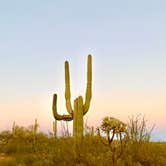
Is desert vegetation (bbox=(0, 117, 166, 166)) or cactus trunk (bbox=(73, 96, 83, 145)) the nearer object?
desert vegetation (bbox=(0, 117, 166, 166))

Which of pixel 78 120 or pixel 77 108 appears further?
pixel 77 108

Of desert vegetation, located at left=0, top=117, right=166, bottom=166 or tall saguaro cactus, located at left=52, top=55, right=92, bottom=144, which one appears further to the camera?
tall saguaro cactus, located at left=52, top=55, right=92, bottom=144

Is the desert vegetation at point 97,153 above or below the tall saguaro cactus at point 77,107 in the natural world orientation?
below

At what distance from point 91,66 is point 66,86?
4.83 ft

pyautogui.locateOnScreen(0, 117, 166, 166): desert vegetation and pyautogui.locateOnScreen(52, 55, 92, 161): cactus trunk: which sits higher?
pyautogui.locateOnScreen(52, 55, 92, 161): cactus trunk

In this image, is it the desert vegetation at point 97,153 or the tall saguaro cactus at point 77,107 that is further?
the tall saguaro cactus at point 77,107

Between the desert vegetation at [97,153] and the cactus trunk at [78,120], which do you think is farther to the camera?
the cactus trunk at [78,120]

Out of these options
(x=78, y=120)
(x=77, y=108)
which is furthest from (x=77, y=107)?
(x=78, y=120)

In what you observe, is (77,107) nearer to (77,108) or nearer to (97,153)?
(77,108)

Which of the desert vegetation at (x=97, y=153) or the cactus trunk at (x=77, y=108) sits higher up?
the cactus trunk at (x=77, y=108)

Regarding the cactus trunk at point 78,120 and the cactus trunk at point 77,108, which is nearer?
the cactus trunk at point 78,120

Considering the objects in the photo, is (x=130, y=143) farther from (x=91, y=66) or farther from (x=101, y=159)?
(x=91, y=66)

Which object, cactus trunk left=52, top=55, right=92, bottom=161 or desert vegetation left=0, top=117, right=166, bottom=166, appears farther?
cactus trunk left=52, top=55, right=92, bottom=161

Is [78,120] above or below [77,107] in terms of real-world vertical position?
below
